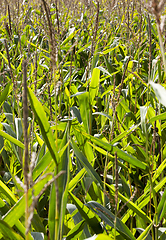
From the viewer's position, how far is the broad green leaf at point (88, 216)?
0.59m

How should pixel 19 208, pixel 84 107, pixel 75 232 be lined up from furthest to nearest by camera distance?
pixel 84 107 → pixel 75 232 → pixel 19 208

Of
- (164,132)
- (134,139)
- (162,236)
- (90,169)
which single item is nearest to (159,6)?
(90,169)

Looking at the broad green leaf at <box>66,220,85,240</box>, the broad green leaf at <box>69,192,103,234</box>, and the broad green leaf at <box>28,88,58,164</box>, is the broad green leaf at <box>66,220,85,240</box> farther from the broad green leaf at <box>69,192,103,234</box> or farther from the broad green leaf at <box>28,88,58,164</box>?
the broad green leaf at <box>28,88,58,164</box>

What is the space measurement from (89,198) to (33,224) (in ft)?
0.65

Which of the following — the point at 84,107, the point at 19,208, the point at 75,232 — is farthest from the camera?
the point at 84,107

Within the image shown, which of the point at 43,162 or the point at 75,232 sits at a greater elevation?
the point at 43,162

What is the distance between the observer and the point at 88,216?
0.59 m

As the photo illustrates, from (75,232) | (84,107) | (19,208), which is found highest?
(84,107)

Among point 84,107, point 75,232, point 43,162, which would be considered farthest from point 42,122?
point 84,107

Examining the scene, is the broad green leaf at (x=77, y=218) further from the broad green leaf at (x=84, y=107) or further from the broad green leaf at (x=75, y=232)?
the broad green leaf at (x=84, y=107)

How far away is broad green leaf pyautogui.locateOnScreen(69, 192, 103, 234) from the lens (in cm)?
59

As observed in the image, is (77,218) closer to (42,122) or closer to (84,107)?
(42,122)

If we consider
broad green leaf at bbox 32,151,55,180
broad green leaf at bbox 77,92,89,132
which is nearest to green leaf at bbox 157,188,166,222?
broad green leaf at bbox 32,151,55,180

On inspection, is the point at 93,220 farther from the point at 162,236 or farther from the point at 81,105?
the point at 81,105
